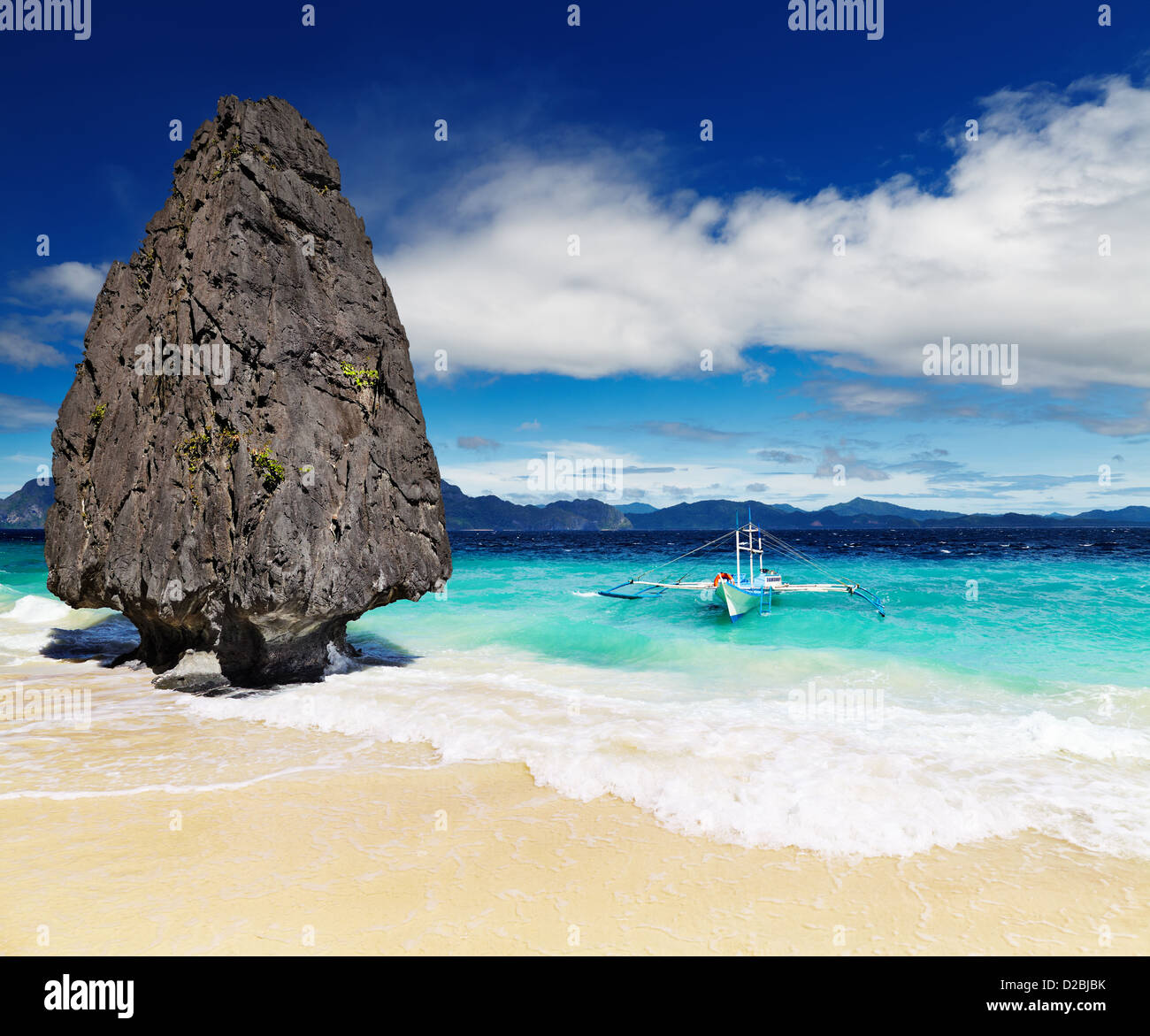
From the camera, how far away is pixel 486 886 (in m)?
5.76

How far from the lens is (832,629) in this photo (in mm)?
22125

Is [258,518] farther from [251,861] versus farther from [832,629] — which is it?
[832,629]

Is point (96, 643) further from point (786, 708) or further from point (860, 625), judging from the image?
point (860, 625)

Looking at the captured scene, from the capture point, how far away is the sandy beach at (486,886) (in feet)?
16.4

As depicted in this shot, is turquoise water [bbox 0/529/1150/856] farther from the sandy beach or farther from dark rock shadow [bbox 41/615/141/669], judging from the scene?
the sandy beach

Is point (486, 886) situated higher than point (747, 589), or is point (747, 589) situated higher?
point (486, 886)

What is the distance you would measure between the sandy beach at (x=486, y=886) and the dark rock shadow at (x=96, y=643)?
11181 mm

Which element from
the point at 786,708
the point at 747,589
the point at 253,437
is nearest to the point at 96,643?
the point at 253,437

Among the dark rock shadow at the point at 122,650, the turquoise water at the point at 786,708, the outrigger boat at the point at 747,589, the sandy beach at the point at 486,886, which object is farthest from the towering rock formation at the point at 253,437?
the outrigger boat at the point at 747,589

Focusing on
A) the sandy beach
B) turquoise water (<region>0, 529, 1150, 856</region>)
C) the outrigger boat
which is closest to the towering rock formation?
turquoise water (<region>0, 529, 1150, 856</region>)

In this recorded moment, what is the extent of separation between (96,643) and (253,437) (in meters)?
12.1

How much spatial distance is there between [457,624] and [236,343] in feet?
44.0
